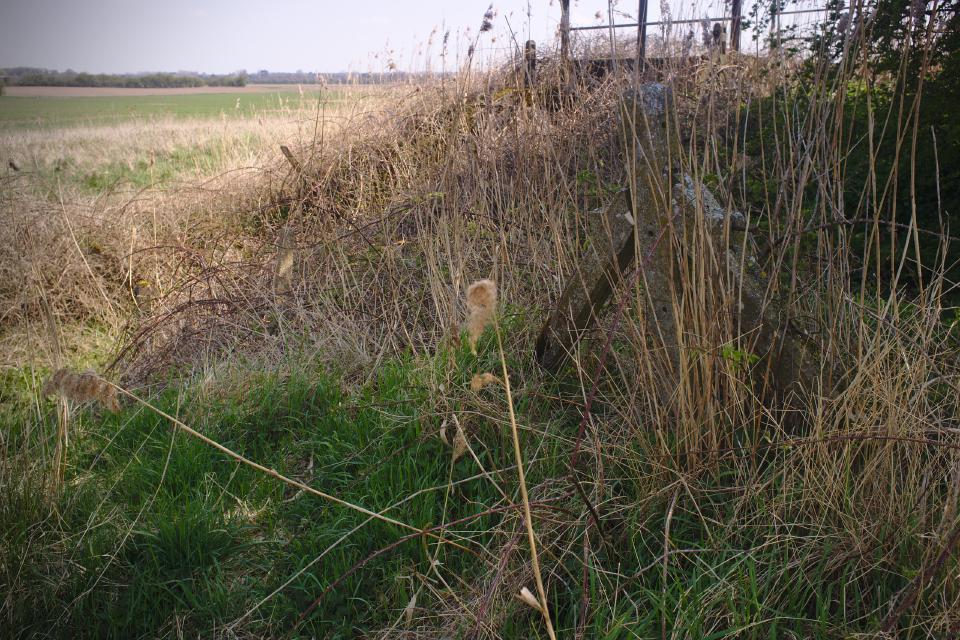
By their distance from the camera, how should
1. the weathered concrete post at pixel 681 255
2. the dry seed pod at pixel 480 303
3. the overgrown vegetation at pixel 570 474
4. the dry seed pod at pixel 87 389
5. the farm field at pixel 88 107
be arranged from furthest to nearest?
1. the farm field at pixel 88 107
2. the weathered concrete post at pixel 681 255
3. the overgrown vegetation at pixel 570 474
4. the dry seed pod at pixel 87 389
5. the dry seed pod at pixel 480 303

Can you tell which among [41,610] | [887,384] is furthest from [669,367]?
[41,610]

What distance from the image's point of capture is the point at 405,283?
4.03 m

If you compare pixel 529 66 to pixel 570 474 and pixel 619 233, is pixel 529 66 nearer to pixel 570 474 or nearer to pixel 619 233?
pixel 619 233

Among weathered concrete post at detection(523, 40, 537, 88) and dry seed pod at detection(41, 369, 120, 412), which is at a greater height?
weathered concrete post at detection(523, 40, 537, 88)

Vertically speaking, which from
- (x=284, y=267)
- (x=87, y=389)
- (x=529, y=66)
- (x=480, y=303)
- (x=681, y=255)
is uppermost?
(x=529, y=66)

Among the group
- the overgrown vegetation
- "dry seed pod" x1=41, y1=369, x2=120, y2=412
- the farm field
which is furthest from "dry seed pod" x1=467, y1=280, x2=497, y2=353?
the farm field

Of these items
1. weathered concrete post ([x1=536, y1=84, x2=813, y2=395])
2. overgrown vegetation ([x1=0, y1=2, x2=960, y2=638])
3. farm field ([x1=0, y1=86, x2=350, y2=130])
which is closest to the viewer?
overgrown vegetation ([x1=0, y1=2, x2=960, y2=638])

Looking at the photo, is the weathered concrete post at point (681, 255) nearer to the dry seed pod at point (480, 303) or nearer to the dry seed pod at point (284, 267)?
the dry seed pod at point (480, 303)

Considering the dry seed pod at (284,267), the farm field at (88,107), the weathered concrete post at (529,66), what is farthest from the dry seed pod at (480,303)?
the farm field at (88,107)

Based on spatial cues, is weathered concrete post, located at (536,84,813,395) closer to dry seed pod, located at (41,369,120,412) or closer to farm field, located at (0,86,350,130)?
dry seed pod, located at (41,369,120,412)

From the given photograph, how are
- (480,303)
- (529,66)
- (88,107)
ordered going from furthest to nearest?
(88,107) → (529,66) → (480,303)

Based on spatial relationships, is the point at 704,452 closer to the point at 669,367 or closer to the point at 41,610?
the point at 669,367

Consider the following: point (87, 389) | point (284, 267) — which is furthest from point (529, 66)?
point (87, 389)

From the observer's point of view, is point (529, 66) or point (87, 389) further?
point (529, 66)
